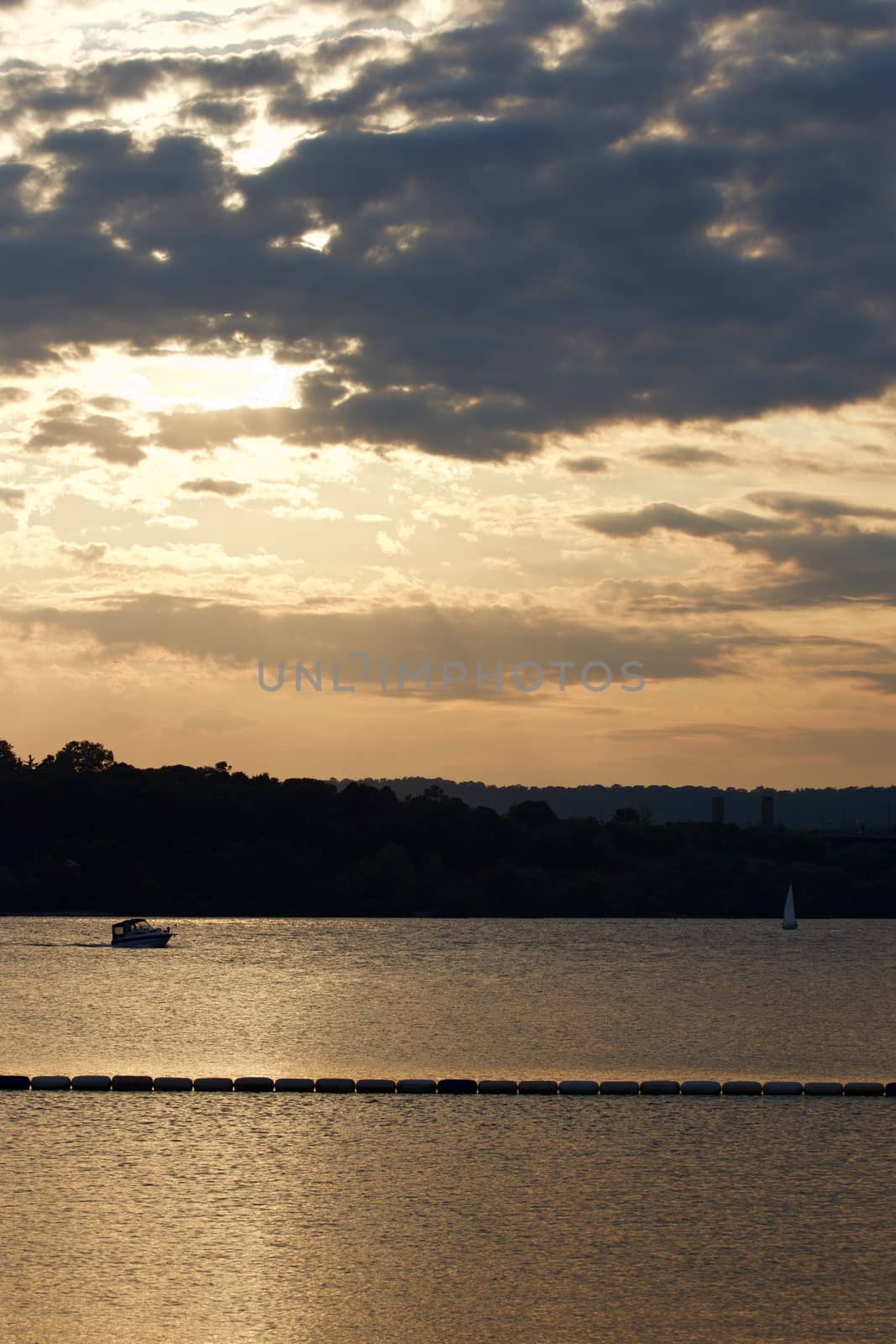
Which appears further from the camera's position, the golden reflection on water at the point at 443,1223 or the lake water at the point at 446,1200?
the lake water at the point at 446,1200

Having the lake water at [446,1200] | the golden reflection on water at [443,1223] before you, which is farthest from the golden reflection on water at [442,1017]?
the golden reflection on water at [443,1223]

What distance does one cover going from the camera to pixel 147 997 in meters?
138

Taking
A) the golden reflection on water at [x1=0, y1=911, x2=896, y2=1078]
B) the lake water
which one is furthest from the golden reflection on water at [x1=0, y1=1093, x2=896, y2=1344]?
the golden reflection on water at [x1=0, y1=911, x2=896, y2=1078]

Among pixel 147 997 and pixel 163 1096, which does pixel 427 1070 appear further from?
pixel 147 997

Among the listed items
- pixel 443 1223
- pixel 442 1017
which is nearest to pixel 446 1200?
pixel 443 1223

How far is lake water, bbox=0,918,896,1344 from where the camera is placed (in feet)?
117

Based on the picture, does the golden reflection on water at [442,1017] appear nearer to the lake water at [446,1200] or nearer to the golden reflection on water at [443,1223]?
the lake water at [446,1200]

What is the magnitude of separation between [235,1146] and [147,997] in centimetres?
8293

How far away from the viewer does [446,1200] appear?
48.9 m

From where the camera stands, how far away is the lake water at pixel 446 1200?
3559 centimetres

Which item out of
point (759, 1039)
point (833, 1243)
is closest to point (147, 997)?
point (759, 1039)

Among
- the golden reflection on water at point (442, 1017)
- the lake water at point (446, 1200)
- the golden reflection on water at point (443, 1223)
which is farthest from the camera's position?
the golden reflection on water at point (442, 1017)

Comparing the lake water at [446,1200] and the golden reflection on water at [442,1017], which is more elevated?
the lake water at [446,1200]

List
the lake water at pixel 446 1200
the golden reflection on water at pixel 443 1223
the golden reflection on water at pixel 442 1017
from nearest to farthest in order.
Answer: the golden reflection on water at pixel 443 1223, the lake water at pixel 446 1200, the golden reflection on water at pixel 442 1017
